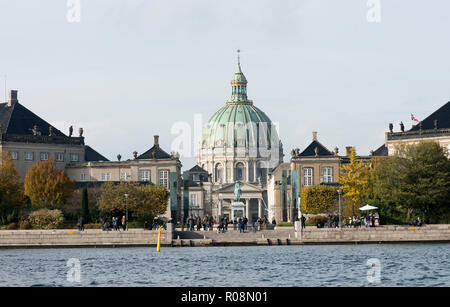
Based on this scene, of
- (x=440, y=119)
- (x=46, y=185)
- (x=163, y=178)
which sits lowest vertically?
(x=46, y=185)

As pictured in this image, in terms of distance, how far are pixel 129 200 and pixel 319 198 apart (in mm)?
23841

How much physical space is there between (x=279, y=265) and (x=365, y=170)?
49521 mm

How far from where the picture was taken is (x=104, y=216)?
9712 centimetres

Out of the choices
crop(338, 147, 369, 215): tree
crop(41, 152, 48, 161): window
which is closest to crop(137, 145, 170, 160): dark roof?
crop(41, 152, 48, 161): window

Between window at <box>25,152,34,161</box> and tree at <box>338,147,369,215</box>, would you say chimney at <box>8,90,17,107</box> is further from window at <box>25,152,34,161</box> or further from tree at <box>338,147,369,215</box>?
tree at <box>338,147,369,215</box>

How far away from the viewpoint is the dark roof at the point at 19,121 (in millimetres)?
120812

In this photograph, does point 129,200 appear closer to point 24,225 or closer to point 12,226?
point 24,225

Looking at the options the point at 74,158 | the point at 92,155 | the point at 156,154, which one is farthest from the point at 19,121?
the point at 92,155

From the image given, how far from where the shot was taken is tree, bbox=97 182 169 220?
98188 millimetres

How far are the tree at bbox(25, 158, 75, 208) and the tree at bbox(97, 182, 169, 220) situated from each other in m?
5.82

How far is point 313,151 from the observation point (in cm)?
12875

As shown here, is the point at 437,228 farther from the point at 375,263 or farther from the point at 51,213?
the point at 51,213

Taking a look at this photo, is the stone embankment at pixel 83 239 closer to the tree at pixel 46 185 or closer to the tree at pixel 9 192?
the tree at pixel 9 192

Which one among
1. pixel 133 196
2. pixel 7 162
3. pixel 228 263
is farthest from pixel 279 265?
pixel 7 162
